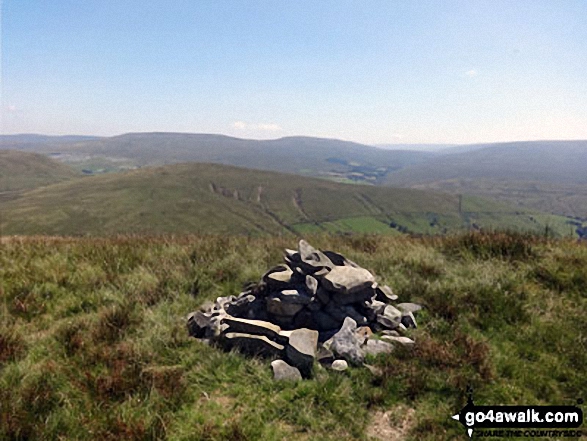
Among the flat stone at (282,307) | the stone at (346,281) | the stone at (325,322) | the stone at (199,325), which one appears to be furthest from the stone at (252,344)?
the stone at (346,281)

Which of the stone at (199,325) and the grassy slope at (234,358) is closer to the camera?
the grassy slope at (234,358)

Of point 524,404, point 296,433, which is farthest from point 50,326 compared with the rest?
point 524,404

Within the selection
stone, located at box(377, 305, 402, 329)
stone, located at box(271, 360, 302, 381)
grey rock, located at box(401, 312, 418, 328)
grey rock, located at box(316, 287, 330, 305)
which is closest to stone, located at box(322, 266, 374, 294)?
grey rock, located at box(316, 287, 330, 305)

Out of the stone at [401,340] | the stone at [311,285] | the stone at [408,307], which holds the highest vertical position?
the stone at [311,285]

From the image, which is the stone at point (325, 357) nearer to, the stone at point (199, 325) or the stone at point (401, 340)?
the stone at point (401, 340)

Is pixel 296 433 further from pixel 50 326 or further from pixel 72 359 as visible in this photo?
pixel 50 326

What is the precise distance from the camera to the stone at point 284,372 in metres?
5.68

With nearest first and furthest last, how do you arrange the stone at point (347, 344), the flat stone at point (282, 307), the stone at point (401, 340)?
the stone at point (347, 344) < the stone at point (401, 340) < the flat stone at point (282, 307)

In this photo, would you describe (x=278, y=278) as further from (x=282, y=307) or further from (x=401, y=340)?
(x=401, y=340)

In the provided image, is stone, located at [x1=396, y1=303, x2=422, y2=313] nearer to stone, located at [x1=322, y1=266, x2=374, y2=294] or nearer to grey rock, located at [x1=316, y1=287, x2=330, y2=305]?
stone, located at [x1=322, y1=266, x2=374, y2=294]

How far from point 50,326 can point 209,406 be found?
14.1 ft

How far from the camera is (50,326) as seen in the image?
23.2 feet

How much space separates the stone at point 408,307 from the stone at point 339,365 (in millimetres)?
2379

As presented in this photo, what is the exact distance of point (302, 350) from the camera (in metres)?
6.03
